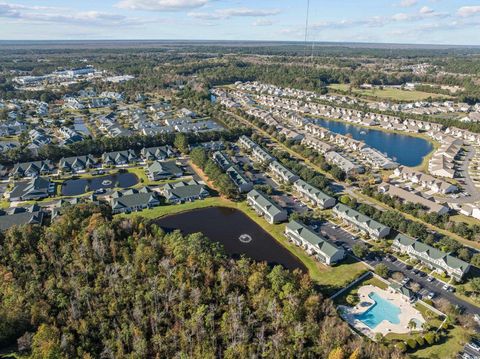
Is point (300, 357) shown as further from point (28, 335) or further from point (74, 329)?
point (28, 335)

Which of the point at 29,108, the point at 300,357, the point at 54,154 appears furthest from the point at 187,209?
the point at 29,108

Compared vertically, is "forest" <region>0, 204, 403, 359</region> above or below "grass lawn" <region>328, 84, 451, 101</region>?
below

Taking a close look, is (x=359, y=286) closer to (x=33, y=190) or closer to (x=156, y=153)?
(x=156, y=153)

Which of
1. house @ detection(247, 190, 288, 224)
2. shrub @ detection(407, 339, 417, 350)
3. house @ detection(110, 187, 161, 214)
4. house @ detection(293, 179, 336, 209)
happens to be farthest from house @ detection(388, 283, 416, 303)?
house @ detection(110, 187, 161, 214)

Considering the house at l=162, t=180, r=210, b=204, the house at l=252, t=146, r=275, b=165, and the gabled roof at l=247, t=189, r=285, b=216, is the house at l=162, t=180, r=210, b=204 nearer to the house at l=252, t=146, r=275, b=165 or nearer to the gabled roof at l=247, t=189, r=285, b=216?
the gabled roof at l=247, t=189, r=285, b=216

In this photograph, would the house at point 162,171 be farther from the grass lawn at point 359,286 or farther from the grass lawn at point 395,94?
the grass lawn at point 395,94

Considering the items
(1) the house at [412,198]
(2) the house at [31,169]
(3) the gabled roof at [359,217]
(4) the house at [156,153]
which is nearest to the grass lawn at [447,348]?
(3) the gabled roof at [359,217]

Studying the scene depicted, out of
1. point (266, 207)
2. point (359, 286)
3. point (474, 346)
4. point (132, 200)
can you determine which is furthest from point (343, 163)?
point (474, 346)

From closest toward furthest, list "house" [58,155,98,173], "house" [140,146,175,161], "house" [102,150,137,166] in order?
"house" [58,155,98,173] → "house" [102,150,137,166] → "house" [140,146,175,161]
